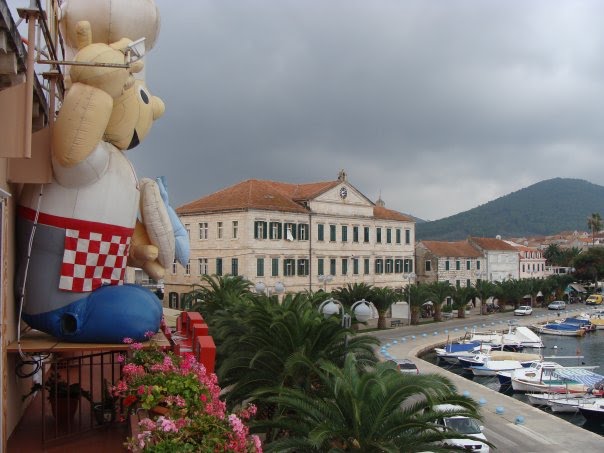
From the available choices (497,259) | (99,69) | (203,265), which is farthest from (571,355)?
(99,69)

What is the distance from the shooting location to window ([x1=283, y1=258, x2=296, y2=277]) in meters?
48.9

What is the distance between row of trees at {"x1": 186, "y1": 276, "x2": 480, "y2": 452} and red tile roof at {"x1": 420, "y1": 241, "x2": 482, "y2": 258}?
156ft

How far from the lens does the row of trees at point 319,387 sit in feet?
34.2

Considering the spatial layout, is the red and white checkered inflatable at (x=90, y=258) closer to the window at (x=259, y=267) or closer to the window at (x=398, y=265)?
the window at (x=259, y=267)

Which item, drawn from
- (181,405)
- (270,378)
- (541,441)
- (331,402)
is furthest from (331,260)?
(181,405)

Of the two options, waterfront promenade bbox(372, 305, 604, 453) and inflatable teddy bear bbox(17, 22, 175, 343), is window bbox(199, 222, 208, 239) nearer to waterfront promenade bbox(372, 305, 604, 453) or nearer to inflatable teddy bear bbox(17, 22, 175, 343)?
waterfront promenade bbox(372, 305, 604, 453)

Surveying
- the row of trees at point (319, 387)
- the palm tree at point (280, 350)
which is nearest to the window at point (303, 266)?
the row of trees at point (319, 387)

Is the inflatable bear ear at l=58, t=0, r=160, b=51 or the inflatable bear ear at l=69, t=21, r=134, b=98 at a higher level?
the inflatable bear ear at l=58, t=0, r=160, b=51

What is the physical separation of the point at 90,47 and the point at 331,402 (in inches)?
252

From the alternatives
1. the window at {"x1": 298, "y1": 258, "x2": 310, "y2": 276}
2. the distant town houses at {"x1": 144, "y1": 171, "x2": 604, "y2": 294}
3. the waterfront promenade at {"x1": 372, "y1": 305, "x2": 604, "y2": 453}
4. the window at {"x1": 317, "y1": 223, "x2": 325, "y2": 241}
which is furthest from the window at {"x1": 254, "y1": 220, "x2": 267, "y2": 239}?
the waterfront promenade at {"x1": 372, "y1": 305, "x2": 604, "y2": 453}

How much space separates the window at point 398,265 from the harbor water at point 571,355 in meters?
13.2

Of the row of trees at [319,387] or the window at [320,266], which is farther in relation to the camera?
the window at [320,266]

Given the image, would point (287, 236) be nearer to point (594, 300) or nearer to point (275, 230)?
point (275, 230)

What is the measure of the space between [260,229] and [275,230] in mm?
1484
